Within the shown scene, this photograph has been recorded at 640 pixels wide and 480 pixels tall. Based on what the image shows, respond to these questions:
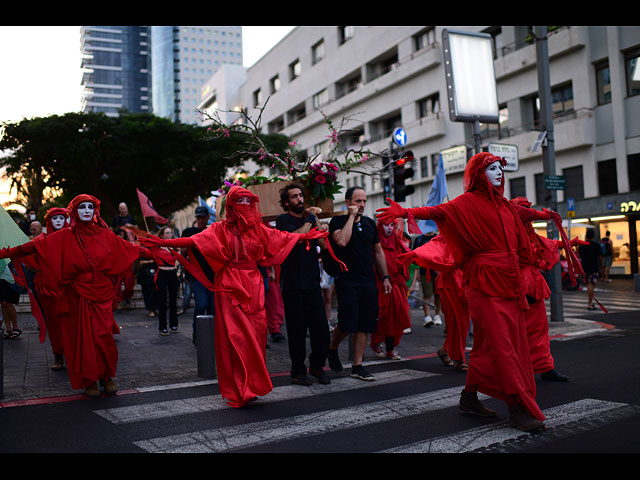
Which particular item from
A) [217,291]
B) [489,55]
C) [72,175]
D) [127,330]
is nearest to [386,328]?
[217,291]

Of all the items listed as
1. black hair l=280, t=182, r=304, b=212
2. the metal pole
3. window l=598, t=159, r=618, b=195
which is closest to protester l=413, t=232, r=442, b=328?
the metal pole

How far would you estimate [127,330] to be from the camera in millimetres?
10562

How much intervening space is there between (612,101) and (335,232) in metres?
22.7

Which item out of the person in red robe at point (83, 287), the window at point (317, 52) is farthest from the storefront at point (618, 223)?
the window at point (317, 52)

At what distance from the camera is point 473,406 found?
4730 millimetres

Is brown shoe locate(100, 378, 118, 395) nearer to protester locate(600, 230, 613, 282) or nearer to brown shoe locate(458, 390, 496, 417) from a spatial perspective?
brown shoe locate(458, 390, 496, 417)

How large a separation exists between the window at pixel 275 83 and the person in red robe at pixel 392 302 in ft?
153

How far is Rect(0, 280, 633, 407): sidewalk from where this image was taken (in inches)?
245

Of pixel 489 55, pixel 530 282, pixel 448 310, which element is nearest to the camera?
pixel 530 282

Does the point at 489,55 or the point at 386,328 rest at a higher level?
the point at 489,55

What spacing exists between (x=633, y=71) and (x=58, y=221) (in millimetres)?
24559

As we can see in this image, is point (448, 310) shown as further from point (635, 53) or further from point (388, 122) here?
point (388, 122)

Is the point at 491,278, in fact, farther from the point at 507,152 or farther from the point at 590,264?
the point at 590,264

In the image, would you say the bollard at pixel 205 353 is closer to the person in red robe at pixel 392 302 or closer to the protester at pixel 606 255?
the person in red robe at pixel 392 302
